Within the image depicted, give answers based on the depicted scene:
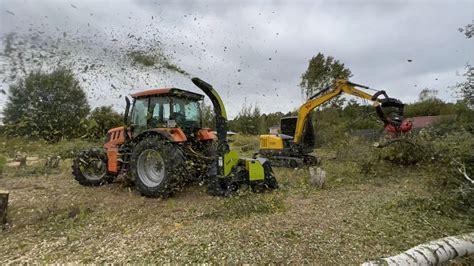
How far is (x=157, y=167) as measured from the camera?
494cm

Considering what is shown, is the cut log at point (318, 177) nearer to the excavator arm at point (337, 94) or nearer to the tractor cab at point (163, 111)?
the excavator arm at point (337, 94)

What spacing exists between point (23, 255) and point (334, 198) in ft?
14.0

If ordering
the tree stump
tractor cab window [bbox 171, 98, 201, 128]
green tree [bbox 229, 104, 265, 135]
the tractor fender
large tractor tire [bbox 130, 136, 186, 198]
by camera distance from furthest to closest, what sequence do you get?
green tree [bbox 229, 104, 265, 135]
tractor cab window [bbox 171, 98, 201, 128]
the tractor fender
large tractor tire [bbox 130, 136, 186, 198]
the tree stump

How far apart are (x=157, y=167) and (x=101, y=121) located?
6100mm

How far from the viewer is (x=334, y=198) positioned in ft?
15.3

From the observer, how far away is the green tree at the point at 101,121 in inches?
333

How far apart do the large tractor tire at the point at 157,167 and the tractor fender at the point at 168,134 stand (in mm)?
91

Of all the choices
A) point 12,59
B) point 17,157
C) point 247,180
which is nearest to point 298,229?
point 247,180

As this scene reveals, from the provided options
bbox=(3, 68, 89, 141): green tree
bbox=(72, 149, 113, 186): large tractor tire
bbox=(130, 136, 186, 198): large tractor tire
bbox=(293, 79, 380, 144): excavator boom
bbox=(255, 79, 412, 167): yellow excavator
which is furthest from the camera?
bbox=(255, 79, 412, 167): yellow excavator

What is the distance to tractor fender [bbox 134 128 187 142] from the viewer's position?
454 centimetres

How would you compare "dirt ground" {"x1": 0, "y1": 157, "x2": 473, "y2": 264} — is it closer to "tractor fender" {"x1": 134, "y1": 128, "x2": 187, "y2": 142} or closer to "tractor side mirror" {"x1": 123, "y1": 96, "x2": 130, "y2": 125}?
"tractor fender" {"x1": 134, "y1": 128, "x2": 187, "y2": 142}

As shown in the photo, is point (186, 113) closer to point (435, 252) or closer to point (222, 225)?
point (222, 225)

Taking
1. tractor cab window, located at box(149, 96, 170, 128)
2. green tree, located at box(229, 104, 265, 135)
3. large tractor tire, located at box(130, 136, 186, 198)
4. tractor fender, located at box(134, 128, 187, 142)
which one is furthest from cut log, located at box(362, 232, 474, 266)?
green tree, located at box(229, 104, 265, 135)

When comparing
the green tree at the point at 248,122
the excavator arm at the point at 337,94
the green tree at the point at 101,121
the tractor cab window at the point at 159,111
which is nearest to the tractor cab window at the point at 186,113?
the tractor cab window at the point at 159,111
